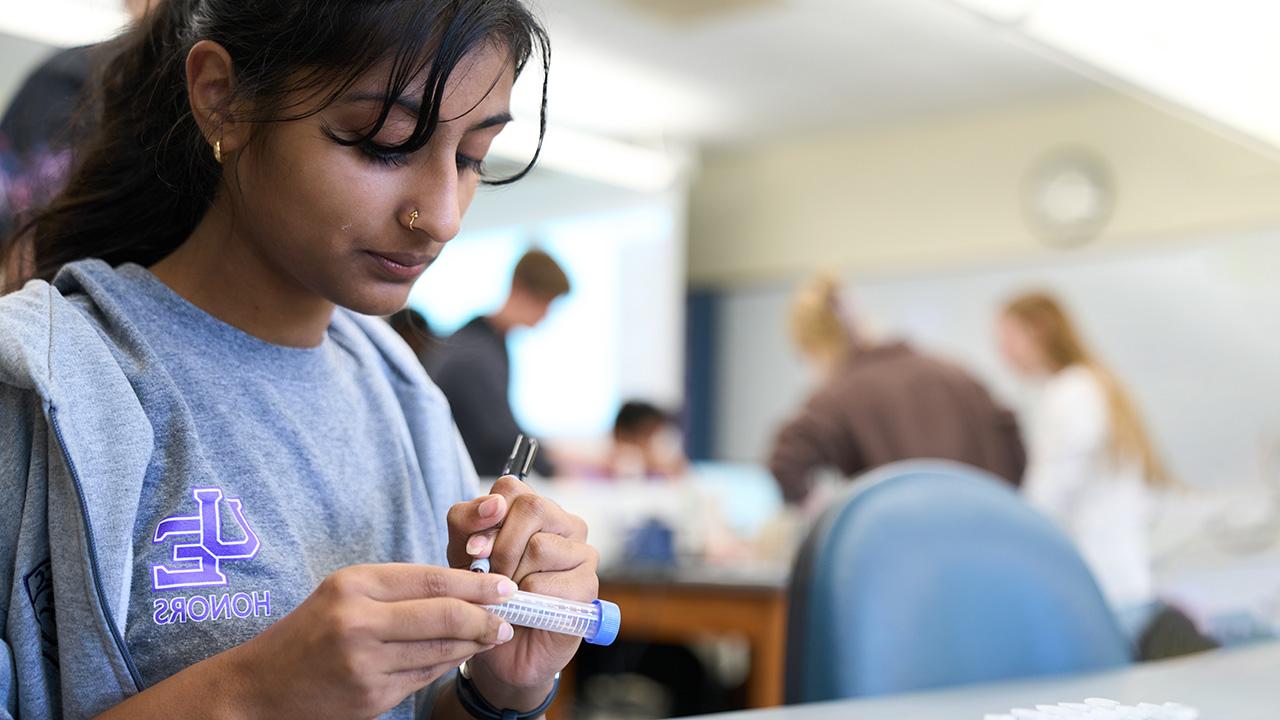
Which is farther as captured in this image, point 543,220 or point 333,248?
point 543,220

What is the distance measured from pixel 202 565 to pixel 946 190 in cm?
500

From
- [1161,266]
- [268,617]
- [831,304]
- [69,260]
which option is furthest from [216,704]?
[1161,266]

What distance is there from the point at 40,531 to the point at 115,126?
341mm

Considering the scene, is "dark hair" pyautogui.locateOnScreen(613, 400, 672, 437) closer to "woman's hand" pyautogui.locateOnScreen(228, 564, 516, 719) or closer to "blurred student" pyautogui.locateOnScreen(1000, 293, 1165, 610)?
"blurred student" pyautogui.locateOnScreen(1000, 293, 1165, 610)

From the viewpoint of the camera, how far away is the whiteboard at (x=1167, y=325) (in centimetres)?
452

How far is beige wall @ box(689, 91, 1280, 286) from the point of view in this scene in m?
4.73

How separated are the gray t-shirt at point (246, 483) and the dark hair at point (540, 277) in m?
2.26

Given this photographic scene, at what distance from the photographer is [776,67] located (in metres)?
4.82

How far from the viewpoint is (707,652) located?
413cm

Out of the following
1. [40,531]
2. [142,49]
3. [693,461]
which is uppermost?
[142,49]

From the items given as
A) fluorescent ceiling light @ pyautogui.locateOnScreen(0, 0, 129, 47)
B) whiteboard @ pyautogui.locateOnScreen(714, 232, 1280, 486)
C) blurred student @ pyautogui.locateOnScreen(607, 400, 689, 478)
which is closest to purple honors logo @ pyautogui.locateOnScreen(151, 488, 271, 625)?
fluorescent ceiling light @ pyautogui.locateOnScreen(0, 0, 129, 47)

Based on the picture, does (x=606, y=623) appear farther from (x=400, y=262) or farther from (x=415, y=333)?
(x=415, y=333)

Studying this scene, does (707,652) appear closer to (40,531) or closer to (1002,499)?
(1002,499)

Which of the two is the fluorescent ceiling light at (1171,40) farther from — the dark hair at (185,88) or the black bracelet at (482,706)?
the black bracelet at (482,706)
